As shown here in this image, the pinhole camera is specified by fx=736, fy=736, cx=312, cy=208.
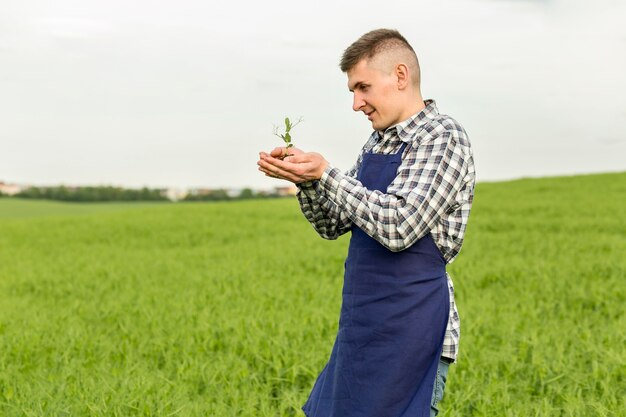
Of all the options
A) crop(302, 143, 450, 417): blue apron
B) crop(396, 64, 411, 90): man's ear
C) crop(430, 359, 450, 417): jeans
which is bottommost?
crop(430, 359, 450, 417): jeans

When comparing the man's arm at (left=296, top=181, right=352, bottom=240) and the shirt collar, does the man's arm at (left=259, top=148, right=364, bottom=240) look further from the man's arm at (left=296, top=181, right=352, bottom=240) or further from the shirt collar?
the shirt collar

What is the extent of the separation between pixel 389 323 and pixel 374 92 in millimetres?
797

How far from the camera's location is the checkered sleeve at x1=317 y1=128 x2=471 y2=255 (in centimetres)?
237

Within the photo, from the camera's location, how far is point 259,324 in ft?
21.9

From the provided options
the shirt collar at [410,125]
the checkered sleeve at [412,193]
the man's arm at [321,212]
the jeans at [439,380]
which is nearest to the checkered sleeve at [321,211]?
the man's arm at [321,212]

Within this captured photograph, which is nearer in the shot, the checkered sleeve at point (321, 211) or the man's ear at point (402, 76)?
the man's ear at point (402, 76)

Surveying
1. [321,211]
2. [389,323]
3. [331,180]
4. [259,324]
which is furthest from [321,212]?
[259,324]

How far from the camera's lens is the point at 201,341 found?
6.30 metres

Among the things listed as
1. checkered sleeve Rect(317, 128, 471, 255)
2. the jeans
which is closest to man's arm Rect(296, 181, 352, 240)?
checkered sleeve Rect(317, 128, 471, 255)

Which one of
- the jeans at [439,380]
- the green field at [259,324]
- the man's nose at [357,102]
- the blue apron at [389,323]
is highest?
the man's nose at [357,102]

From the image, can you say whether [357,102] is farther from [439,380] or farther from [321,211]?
[439,380]

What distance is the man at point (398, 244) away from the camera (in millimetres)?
2463

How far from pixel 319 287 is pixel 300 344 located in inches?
113

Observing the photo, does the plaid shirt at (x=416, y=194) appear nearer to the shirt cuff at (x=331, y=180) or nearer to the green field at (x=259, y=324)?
the shirt cuff at (x=331, y=180)
